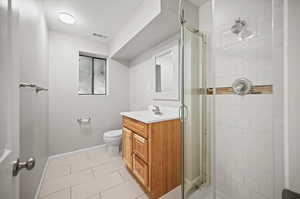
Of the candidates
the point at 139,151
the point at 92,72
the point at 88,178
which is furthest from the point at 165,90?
the point at 92,72

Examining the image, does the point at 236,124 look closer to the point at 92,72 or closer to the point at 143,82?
the point at 143,82

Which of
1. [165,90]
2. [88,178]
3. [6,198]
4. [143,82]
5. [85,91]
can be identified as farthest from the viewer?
[85,91]

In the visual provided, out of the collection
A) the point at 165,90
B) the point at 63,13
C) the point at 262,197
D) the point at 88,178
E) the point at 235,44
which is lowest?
the point at 88,178

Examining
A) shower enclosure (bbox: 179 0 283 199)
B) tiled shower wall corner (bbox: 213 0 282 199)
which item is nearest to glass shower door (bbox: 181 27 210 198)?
shower enclosure (bbox: 179 0 283 199)

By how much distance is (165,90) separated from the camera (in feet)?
6.22

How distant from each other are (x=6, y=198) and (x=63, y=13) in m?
2.20

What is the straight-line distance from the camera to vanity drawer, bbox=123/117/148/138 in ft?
4.28

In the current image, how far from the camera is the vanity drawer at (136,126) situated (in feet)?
4.28

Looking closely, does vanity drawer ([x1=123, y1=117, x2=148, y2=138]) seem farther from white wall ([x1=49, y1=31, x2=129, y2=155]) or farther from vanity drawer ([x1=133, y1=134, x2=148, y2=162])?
white wall ([x1=49, y1=31, x2=129, y2=155])

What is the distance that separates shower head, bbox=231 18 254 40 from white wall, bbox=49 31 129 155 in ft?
7.57

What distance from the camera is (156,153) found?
1248 millimetres

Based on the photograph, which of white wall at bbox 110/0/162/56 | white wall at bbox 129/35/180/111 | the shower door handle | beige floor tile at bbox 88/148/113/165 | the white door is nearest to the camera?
the white door

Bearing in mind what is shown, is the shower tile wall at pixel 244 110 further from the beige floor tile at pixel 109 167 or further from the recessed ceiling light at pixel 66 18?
the recessed ceiling light at pixel 66 18

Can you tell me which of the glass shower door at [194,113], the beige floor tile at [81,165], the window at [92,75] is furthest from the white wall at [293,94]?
the window at [92,75]
